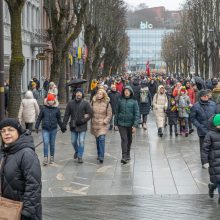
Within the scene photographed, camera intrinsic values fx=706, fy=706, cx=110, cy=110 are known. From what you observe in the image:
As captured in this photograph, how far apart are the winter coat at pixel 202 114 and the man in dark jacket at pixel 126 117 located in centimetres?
139

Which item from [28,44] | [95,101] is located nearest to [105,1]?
[28,44]

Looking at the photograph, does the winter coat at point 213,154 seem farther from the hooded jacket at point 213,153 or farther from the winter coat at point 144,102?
the winter coat at point 144,102

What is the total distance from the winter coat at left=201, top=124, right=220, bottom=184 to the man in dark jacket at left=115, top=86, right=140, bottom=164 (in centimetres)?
476

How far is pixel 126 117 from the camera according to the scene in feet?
49.2

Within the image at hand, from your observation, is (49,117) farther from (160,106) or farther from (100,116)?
(160,106)

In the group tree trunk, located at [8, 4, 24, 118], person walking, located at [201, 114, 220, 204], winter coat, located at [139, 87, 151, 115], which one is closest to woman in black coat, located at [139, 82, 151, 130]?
winter coat, located at [139, 87, 151, 115]

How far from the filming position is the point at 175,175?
13344 millimetres

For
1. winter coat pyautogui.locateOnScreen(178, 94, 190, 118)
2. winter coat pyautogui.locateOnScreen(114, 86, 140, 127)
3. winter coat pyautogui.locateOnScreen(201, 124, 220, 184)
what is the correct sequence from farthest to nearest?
winter coat pyautogui.locateOnScreen(178, 94, 190, 118) → winter coat pyautogui.locateOnScreen(114, 86, 140, 127) → winter coat pyautogui.locateOnScreen(201, 124, 220, 184)

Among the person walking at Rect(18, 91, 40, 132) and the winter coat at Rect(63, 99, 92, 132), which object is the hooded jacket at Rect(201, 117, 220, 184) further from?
the person walking at Rect(18, 91, 40, 132)

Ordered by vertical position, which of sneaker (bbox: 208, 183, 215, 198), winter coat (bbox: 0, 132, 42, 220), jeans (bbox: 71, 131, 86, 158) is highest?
winter coat (bbox: 0, 132, 42, 220)

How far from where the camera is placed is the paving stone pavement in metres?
10.7

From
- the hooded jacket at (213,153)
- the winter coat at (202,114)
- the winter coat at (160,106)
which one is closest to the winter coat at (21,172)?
the hooded jacket at (213,153)

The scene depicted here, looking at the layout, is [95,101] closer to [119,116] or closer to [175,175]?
[119,116]

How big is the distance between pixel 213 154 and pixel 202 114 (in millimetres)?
3883
